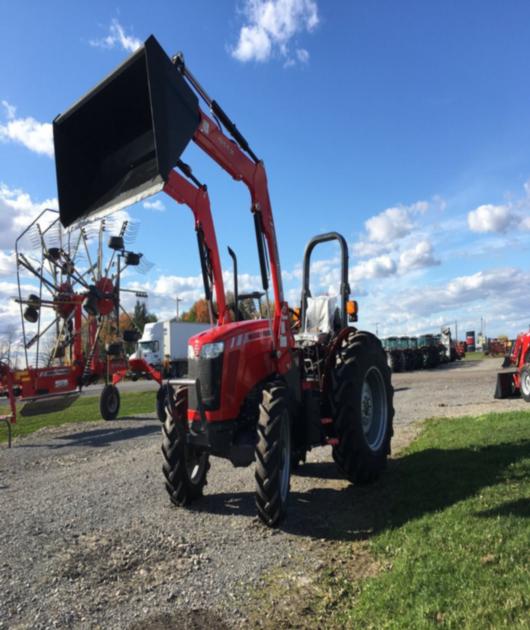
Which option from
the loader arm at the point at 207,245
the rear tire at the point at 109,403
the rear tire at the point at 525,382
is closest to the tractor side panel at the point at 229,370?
the loader arm at the point at 207,245

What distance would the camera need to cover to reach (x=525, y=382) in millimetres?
14156

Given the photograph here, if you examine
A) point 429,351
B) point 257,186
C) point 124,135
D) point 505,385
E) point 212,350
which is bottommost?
point 505,385

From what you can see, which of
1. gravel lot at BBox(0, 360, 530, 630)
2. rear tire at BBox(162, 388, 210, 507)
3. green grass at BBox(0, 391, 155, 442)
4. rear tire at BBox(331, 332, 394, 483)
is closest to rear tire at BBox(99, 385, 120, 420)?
Result: green grass at BBox(0, 391, 155, 442)

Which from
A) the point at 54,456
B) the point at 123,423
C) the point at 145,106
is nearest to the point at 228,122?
the point at 145,106

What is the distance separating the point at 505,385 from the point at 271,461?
11734 mm

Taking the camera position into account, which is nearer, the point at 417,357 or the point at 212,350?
the point at 212,350

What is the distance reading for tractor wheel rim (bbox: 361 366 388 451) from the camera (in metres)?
6.79

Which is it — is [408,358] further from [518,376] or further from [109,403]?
[109,403]

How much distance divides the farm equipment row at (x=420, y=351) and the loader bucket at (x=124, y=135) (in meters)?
25.8

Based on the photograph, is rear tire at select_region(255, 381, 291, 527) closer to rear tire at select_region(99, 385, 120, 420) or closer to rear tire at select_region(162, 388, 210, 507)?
rear tire at select_region(162, 388, 210, 507)

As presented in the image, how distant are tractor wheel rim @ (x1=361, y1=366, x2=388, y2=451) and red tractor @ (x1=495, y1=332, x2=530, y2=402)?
868 cm

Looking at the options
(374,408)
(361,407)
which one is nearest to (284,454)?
(361,407)

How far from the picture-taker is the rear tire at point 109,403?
1456 centimetres

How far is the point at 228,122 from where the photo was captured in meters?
5.46
